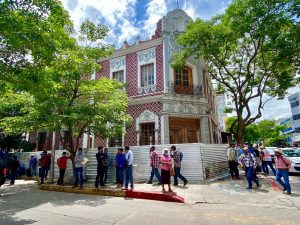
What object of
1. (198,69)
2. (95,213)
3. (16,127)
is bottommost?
(95,213)

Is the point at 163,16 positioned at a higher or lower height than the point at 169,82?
higher

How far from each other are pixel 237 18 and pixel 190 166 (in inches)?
313

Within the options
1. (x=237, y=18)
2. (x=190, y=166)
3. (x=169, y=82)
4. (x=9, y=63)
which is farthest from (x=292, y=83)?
(x=9, y=63)

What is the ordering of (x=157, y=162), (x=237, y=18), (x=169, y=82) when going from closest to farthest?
(x=157, y=162)
(x=237, y=18)
(x=169, y=82)

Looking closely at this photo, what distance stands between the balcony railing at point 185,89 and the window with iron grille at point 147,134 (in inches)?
108

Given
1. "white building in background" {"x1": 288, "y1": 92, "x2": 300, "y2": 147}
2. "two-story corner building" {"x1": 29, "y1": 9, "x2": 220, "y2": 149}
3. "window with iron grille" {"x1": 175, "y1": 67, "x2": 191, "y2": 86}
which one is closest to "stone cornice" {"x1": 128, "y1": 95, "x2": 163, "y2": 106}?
"two-story corner building" {"x1": 29, "y1": 9, "x2": 220, "y2": 149}

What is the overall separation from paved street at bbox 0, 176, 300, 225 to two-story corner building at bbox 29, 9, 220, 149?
6320 millimetres

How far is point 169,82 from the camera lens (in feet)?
50.6

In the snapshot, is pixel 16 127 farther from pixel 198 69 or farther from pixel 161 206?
pixel 198 69

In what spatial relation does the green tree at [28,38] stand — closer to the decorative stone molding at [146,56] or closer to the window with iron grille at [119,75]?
the decorative stone molding at [146,56]

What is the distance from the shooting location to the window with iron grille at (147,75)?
1629 cm

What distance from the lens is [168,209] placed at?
672 cm

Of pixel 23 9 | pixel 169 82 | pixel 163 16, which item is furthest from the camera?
pixel 163 16

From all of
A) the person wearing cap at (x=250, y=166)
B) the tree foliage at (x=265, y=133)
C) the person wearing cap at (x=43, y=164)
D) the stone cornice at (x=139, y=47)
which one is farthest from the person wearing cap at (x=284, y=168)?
the tree foliage at (x=265, y=133)
